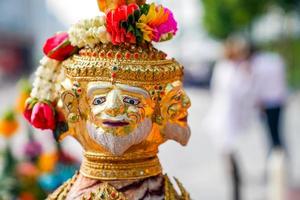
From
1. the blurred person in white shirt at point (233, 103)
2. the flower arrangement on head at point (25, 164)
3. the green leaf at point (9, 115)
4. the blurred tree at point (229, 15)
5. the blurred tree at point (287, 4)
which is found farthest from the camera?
the blurred tree at point (229, 15)

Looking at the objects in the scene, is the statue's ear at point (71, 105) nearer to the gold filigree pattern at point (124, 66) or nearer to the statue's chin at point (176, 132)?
the gold filigree pattern at point (124, 66)

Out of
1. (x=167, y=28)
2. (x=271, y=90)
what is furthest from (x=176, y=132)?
(x=271, y=90)

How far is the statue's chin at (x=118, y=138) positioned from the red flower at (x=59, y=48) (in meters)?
0.24

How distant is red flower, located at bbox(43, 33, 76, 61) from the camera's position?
6.99ft

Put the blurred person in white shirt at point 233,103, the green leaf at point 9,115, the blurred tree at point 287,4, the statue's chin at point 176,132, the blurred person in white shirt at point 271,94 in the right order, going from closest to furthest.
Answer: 1. the statue's chin at point 176,132
2. the green leaf at point 9,115
3. the blurred person in white shirt at point 233,103
4. the blurred person in white shirt at point 271,94
5. the blurred tree at point 287,4

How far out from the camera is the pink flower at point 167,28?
6.64 feet

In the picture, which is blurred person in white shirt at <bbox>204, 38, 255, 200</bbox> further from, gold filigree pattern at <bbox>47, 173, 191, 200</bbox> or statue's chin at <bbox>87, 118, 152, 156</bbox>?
statue's chin at <bbox>87, 118, 152, 156</bbox>

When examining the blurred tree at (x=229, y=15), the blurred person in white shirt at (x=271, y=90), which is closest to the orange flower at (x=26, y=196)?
the blurred person in white shirt at (x=271, y=90)

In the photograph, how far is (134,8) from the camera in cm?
202

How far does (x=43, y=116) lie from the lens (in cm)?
210

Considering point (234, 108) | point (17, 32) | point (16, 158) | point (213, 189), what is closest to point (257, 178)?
point (213, 189)

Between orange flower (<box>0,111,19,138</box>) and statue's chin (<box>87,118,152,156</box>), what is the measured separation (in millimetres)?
1793

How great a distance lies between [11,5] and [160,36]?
26.1m

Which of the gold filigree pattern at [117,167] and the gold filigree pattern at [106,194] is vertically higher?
the gold filigree pattern at [117,167]
